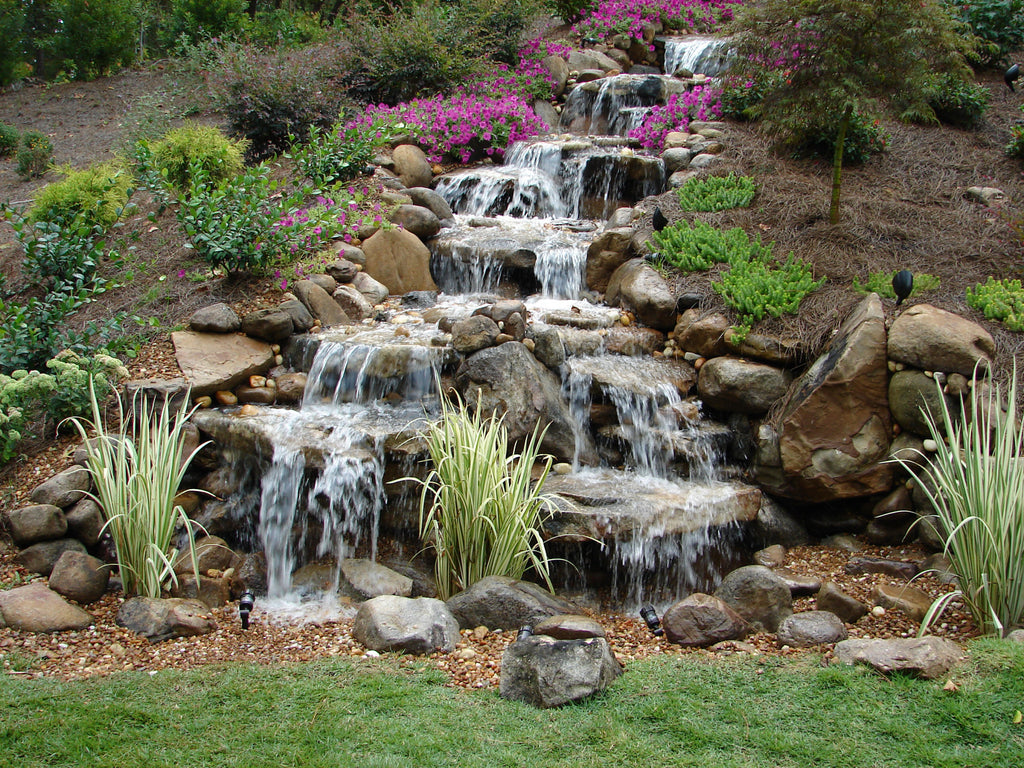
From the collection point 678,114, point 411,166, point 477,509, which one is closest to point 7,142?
point 411,166

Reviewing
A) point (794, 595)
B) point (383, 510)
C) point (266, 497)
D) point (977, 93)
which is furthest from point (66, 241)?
point (977, 93)

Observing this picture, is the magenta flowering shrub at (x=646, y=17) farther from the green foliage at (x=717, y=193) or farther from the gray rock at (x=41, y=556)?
the gray rock at (x=41, y=556)

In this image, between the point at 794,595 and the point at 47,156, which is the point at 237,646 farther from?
the point at 47,156

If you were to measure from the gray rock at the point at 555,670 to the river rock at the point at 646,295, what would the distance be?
143 inches

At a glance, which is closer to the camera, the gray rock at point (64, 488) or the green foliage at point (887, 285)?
the gray rock at point (64, 488)

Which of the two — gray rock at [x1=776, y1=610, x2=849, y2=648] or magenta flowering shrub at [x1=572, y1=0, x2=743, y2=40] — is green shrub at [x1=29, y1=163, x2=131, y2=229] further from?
magenta flowering shrub at [x1=572, y1=0, x2=743, y2=40]

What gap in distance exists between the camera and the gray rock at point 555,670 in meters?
2.83

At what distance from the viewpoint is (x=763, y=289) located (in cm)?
560

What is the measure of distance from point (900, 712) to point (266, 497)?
12.8 ft

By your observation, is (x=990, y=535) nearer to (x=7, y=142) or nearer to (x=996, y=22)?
(x=996, y=22)

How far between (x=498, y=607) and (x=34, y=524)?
9.26ft

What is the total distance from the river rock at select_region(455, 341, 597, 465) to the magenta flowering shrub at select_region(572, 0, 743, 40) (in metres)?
10.0

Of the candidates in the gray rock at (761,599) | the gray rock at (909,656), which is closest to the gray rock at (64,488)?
the gray rock at (761,599)

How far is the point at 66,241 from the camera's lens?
19.0ft
